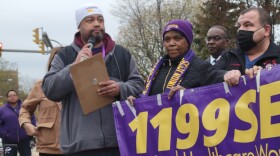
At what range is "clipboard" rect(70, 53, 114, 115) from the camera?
3.64 m

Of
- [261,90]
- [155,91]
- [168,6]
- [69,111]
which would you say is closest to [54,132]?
[69,111]

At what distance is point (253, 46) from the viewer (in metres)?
3.60

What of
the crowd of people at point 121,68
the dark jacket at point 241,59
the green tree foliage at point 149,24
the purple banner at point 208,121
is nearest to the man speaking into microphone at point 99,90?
the crowd of people at point 121,68

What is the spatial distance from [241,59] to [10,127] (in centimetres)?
712

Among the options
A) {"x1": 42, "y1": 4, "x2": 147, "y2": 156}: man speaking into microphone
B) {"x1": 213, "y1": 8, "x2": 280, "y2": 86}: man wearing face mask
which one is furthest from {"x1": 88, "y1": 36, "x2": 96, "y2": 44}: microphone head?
{"x1": 213, "y1": 8, "x2": 280, "y2": 86}: man wearing face mask

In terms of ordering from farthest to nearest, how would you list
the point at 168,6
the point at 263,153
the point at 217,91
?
the point at 168,6 → the point at 217,91 → the point at 263,153

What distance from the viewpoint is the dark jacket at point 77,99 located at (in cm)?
372

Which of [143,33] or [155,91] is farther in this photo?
[143,33]

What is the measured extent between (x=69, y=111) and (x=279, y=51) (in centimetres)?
160

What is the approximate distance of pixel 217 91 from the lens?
339 cm

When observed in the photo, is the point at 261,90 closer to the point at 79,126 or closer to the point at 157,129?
the point at 157,129

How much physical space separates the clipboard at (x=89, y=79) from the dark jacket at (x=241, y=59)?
0.84 metres

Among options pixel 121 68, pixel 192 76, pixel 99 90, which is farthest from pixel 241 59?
pixel 99 90

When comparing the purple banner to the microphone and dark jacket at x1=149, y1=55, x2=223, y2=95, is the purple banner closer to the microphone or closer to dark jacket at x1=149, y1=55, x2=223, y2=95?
dark jacket at x1=149, y1=55, x2=223, y2=95
